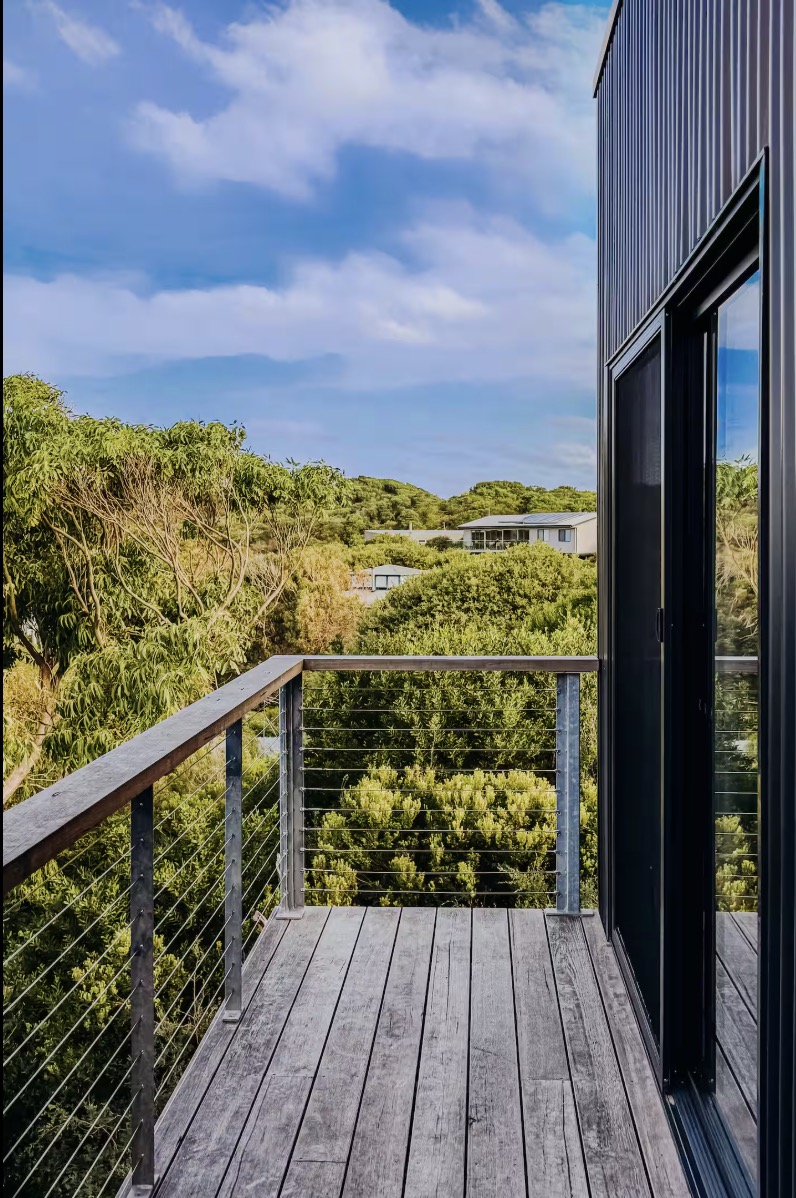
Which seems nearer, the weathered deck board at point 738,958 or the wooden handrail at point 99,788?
the wooden handrail at point 99,788

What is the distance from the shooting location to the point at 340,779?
888 centimetres

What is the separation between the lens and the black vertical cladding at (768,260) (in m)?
1.24

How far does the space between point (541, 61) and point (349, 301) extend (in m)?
3.19

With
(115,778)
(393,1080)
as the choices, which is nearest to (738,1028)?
(393,1080)

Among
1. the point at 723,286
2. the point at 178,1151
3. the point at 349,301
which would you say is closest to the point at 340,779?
the point at 349,301

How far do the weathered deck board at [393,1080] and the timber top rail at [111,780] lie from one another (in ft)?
2.96

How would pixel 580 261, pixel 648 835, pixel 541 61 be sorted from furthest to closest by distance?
1. pixel 580 261
2. pixel 541 61
3. pixel 648 835

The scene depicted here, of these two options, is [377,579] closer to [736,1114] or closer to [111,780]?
[736,1114]

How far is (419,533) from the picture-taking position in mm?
10203

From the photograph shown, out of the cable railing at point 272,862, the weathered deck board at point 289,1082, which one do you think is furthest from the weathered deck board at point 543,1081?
the cable railing at point 272,862

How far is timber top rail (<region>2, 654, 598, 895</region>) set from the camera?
3.92 feet

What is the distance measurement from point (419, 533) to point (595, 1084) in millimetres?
8209

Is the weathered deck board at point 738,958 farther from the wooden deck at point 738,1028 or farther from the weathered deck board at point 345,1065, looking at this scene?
the weathered deck board at point 345,1065

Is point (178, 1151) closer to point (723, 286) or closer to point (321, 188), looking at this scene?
point (723, 286)
